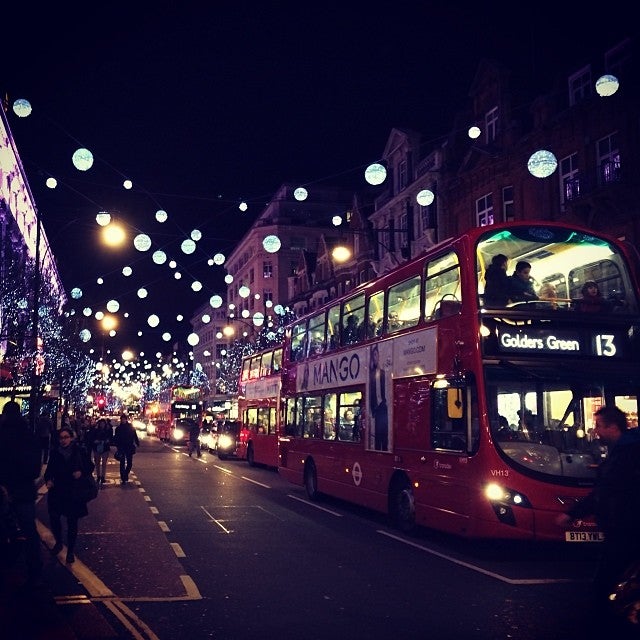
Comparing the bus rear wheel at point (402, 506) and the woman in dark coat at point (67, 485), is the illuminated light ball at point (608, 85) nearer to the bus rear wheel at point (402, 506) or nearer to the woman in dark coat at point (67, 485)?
the bus rear wheel at point (402, 506)

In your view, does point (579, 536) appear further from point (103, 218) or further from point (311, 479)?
point (103, 218)

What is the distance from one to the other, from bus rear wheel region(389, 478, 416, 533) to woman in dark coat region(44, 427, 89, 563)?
5.25 m

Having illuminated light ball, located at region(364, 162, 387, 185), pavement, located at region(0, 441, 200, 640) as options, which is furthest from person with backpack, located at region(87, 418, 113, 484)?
illuminated light ball, located at region(364, 162, 387, 185)

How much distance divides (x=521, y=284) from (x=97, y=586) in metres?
6.64

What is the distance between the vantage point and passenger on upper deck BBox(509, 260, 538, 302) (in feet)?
36.9

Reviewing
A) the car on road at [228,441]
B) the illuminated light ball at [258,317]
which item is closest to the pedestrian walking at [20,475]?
the car on road at [228,441]

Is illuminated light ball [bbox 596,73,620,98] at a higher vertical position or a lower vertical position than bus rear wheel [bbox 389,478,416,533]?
higher

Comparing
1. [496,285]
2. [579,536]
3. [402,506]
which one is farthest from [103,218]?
[579,536]

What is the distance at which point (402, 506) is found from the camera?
13688mm

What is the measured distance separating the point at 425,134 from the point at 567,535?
36.2 meters

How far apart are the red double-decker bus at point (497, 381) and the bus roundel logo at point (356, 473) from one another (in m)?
0.42

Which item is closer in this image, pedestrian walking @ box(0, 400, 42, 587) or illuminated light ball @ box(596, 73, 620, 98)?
pedestrian walking @ box(0, 400, 42, 587)

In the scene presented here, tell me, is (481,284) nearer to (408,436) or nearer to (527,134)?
(408,436)

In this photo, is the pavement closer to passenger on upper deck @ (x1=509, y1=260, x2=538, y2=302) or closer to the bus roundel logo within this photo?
the bus roundel logo
